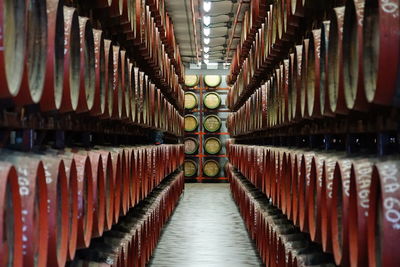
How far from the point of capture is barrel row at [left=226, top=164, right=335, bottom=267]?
11.0 ft

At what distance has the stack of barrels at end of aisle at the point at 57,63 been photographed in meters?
1.63

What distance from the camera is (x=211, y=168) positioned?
16906 mm

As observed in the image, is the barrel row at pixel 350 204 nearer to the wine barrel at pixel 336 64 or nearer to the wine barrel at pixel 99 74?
the wine barrel at pixel 336 64

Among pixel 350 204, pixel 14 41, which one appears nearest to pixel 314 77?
pixel 350 204

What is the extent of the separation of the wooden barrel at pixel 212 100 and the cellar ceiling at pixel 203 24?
4.24 ft

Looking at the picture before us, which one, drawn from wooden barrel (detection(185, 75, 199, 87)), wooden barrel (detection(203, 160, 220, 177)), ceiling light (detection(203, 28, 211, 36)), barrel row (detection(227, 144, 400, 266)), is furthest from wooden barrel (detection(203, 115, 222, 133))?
barrel row (detection(227, 144, 400, 266))

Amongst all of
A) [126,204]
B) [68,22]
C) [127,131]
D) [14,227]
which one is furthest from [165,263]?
[14,227]

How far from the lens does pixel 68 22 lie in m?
2.30

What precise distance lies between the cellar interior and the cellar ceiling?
11.2ft

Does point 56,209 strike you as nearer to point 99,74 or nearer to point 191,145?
point 99,74

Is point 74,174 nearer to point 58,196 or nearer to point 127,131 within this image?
point 58,196

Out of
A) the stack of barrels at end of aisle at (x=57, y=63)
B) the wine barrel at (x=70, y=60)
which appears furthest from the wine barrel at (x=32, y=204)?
the wine barrel at (x=70, y=60)

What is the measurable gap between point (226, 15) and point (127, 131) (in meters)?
6.87

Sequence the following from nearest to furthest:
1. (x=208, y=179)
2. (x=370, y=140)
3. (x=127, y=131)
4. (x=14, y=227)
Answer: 1. (x=14, y=227)
2. (x=370, y=140)
3. (x=127, y=131)
4. (x=208, y=179)
